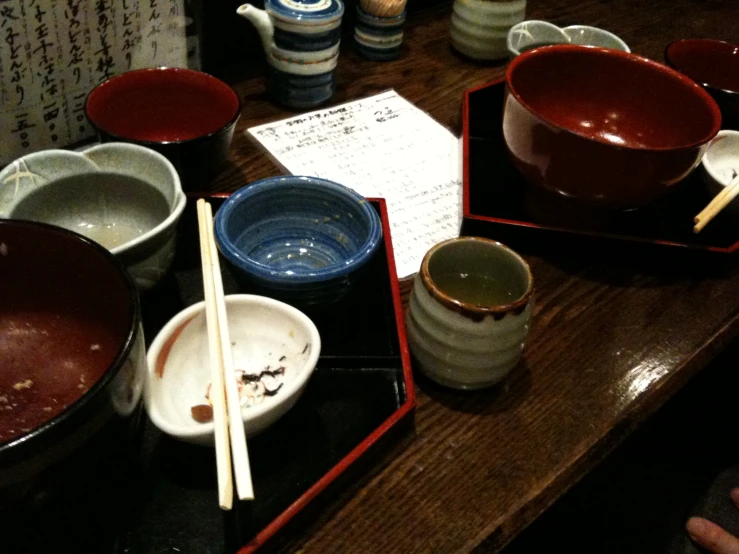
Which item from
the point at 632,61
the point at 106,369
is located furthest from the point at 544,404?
the point at 632,61

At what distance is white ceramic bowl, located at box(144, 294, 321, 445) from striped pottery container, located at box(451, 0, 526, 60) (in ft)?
3.57

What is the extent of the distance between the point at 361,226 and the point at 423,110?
59cm

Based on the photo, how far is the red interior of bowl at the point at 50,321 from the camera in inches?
26.6

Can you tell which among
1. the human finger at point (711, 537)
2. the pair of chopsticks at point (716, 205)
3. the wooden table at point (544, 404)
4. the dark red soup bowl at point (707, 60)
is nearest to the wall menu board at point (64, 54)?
the wooden table at point (544, 404)

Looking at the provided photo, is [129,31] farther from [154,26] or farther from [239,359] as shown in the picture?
[239,359]

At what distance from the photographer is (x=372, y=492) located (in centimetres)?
70

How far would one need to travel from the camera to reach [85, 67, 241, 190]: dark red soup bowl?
3.32ft

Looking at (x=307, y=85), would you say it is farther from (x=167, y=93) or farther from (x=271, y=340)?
(x=271, y=340)

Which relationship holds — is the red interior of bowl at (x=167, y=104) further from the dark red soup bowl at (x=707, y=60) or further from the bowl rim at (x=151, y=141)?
the dark red soup bowl at (x=707, y=60)

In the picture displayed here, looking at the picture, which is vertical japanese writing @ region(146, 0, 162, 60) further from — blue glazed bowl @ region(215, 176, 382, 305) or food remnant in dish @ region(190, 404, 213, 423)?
food remnant in dish @ region(190, 404, 213, 423)

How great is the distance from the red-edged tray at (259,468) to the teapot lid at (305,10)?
611 millimetres

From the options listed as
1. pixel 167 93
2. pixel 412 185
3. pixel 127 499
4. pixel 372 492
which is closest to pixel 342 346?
pixel 372 492

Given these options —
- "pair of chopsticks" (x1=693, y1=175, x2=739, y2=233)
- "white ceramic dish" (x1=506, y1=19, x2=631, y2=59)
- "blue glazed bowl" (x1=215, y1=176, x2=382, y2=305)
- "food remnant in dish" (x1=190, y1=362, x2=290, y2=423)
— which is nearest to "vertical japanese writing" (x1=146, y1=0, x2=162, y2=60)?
"blue glazed bowl" (x1=215, y1=176, x2=382, y2=305)

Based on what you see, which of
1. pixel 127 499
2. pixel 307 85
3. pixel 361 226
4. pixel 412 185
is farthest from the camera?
pixel 307 85
